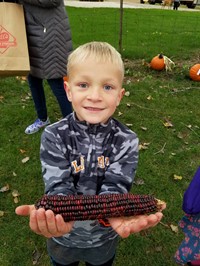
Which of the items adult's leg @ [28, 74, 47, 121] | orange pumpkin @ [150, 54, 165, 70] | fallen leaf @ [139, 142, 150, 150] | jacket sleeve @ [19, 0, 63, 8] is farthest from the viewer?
orange pumpkin @ [150, 54, 165, 70]

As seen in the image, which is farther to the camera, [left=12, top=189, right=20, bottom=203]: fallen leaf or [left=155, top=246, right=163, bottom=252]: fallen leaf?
[left=12, top=189, right=20, bottom=203]: fallen leaf

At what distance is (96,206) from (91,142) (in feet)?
1.21

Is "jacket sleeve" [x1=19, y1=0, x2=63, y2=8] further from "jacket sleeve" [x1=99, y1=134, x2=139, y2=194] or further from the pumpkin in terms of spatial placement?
the pumpkin

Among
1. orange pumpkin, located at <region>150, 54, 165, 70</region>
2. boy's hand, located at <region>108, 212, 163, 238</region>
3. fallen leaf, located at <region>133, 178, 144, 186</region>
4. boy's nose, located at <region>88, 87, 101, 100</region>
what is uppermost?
boy's nose, located at <region>88, 87, 101, 100</region>

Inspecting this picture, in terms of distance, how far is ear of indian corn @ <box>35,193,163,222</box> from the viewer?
59.2 inches

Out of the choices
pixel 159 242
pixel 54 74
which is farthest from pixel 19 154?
pixel 159 242

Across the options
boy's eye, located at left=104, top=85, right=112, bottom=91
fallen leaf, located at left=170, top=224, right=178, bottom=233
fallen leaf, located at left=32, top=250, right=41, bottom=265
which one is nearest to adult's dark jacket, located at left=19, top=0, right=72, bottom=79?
fallen leaf, located at left=32, top=250, right=41, bottom=265

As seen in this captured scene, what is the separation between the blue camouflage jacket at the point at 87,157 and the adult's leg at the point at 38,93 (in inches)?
104

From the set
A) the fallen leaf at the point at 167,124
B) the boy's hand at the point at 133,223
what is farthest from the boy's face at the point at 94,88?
the fallen leaf at the point at 167,124

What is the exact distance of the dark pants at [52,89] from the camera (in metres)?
4.05

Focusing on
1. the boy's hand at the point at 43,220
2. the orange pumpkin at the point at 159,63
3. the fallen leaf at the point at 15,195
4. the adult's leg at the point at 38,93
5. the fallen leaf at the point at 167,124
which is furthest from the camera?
the orange pumpkin at the point at 159,63

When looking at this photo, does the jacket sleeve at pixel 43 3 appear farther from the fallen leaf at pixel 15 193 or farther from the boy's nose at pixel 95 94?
the boy's nose at pixel 95 94

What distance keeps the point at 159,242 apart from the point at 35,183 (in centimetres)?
161

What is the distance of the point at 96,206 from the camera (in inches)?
60.4
